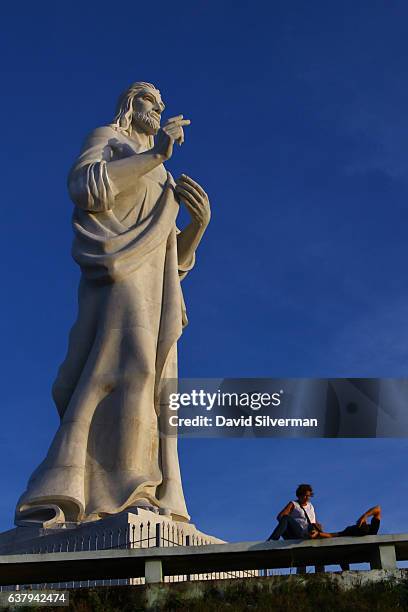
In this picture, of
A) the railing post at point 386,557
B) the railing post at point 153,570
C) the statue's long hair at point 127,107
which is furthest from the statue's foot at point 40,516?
the statue's long hair at point 127,107

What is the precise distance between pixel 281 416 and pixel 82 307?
3432 mm

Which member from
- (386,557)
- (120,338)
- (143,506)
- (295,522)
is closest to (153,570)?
(295,522)

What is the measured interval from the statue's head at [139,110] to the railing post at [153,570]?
8.60m

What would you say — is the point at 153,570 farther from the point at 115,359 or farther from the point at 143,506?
the point at 115,359

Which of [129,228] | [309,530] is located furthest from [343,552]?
[129,228]

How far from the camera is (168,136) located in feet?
51.3

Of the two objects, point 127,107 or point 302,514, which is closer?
point 302,514

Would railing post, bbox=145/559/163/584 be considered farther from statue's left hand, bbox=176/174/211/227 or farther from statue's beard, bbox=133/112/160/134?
statue's beard, bbox=133/112/160/134

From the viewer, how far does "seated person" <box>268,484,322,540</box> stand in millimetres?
10516

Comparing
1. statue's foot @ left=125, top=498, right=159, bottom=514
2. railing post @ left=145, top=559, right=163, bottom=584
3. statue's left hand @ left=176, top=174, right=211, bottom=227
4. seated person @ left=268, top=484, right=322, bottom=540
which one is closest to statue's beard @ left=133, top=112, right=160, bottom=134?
statue's left hand @ left=176, top=174, right=211, bottom=227

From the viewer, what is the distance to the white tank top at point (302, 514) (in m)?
10.6

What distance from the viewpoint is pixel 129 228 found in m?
15.6

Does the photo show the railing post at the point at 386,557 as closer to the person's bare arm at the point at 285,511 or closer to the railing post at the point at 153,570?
the person's bare arm at the point at 285,511

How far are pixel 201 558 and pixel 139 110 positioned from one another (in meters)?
8.92
